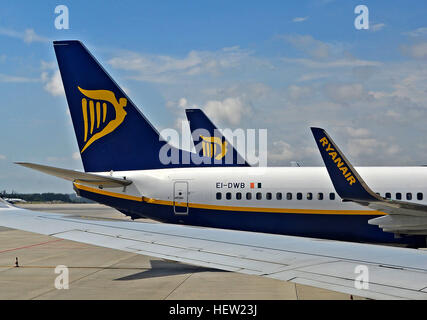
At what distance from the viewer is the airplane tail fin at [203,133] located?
1199 inches

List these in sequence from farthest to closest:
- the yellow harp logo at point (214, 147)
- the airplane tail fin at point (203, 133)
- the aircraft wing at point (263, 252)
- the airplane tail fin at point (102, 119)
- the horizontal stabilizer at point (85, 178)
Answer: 1. the airplane tail fin at point (203, 133)
2. the yellow harp logo at point (214, 147)
3. the airplane tail fin at point (102, 119)
4. the horizontal stabilizer at point (85, 178)
5. the aircraft wing at point (263, 252)

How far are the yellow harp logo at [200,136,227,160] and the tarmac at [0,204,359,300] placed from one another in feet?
37.3

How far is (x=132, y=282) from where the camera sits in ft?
44.0

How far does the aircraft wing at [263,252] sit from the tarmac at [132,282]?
4.53 meters

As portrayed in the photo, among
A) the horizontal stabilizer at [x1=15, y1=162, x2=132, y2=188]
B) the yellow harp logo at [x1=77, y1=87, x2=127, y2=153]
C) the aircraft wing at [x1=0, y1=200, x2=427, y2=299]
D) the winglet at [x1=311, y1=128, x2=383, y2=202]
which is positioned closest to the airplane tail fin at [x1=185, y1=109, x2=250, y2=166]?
the yellow harp logo at [x1=77, y1=87, x2=127, y2=153]

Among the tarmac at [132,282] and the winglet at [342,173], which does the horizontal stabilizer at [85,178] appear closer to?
the tarmac at [132,282]

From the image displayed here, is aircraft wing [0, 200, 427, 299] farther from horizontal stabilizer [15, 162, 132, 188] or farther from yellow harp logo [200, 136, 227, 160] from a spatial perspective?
yellow harp logo [200, 136, 227, 160]

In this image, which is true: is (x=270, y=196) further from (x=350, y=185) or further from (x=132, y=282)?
(x=132, y=282)

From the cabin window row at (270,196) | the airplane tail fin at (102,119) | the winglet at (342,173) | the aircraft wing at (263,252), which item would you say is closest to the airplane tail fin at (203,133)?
the airplane tail fin at (102,119)

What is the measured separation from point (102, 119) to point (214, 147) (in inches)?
448
